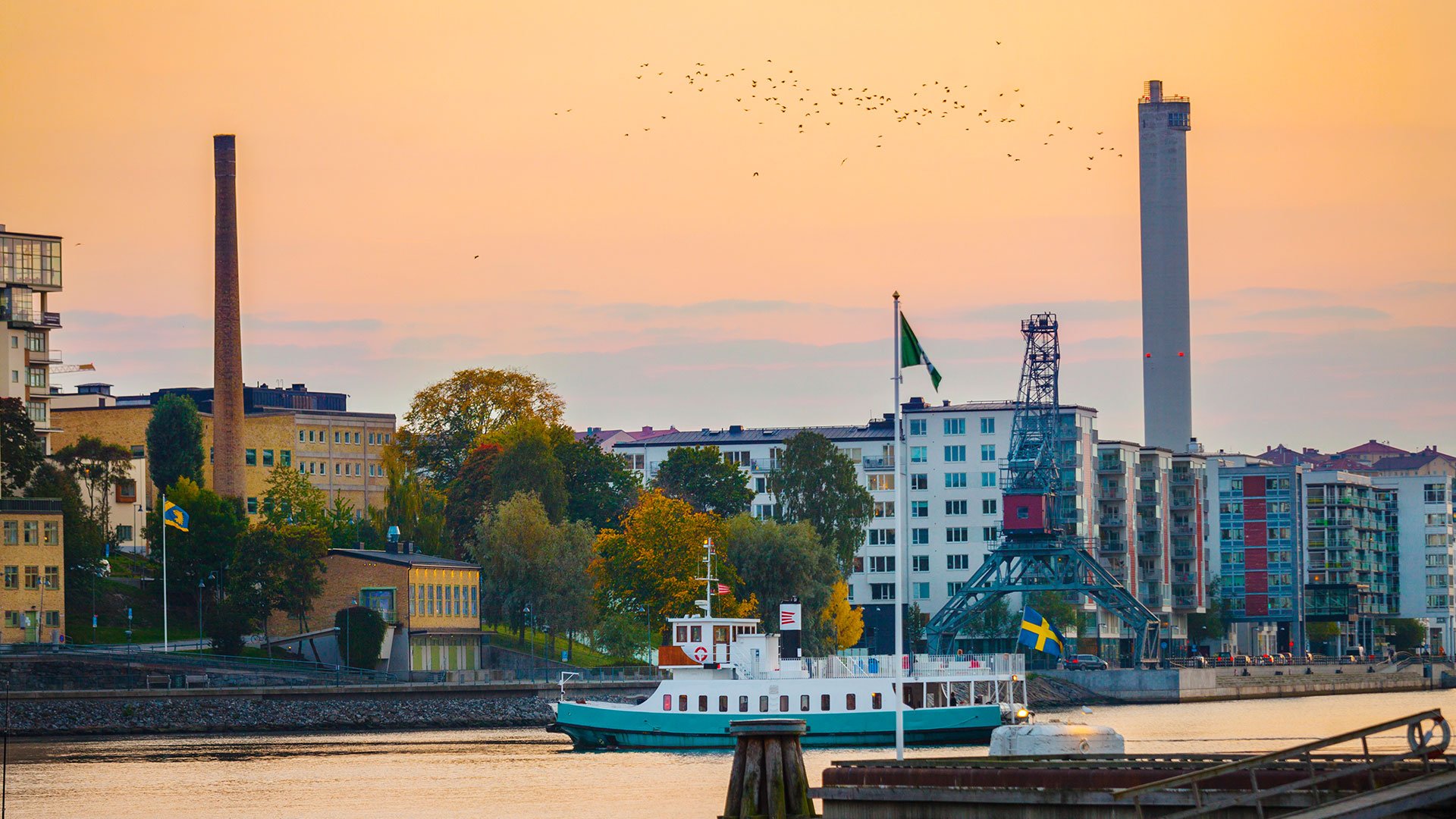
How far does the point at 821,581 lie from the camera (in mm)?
126062

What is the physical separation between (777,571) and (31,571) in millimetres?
42362

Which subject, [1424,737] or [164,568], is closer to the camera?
[1424,737]

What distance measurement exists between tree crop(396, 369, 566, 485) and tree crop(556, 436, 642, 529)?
807cm

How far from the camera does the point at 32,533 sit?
377 feet

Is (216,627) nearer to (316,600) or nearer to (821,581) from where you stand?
(316,600)

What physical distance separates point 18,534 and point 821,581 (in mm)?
46558

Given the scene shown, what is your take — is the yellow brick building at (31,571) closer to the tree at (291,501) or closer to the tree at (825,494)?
the tree at (291,501)

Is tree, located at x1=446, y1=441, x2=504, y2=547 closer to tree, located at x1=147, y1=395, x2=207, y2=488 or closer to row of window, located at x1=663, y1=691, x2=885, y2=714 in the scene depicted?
tree, located at x1=147, y1=395, x2=207, y2=488

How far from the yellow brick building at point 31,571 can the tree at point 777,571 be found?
37718 mm

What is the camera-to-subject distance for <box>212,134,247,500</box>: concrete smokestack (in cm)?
14188

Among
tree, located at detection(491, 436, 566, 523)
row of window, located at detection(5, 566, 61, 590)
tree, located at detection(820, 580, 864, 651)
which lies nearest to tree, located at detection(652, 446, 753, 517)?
tree, located at detection(491, 436, 566, 523)

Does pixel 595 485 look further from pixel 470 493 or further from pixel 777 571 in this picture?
pixel 777 571

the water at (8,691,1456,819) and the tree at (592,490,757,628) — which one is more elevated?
the tree at (592,490,757,628)

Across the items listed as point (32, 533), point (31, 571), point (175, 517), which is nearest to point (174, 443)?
point (175, 517)
